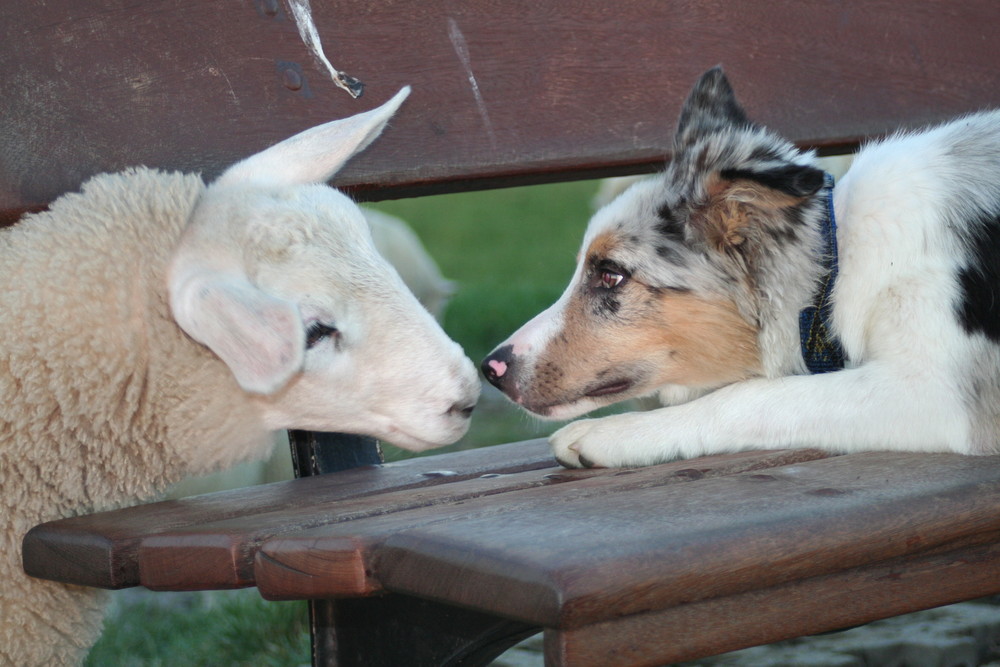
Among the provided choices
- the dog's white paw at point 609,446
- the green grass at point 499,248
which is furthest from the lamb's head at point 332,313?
the green grass at point 499,248

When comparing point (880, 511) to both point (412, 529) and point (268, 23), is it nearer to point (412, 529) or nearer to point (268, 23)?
point (412, 529)

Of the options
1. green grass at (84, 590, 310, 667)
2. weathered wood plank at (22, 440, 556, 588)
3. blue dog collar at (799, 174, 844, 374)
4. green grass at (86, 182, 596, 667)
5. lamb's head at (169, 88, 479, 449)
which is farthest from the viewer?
green grass at (86, 182, 596, 667)

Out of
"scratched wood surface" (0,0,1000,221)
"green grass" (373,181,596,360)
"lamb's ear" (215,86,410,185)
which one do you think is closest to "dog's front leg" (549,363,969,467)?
"lamb's ear" (215,86,410,185)

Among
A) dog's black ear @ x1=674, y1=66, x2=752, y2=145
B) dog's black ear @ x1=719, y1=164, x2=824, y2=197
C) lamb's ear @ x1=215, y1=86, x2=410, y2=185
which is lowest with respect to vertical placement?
dog's black ear @ x1=719, y1=164, x2=824, y2=197

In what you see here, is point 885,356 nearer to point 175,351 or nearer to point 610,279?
point 610,279

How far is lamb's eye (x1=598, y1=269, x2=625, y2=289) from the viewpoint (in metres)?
3.04

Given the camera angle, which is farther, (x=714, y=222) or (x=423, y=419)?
(x=714, y=222)

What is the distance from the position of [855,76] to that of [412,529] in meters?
2.47

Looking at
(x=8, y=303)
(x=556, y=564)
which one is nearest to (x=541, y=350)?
(x=8, y=303)

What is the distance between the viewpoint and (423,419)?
2502 mm

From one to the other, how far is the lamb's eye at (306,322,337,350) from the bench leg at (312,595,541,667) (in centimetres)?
58

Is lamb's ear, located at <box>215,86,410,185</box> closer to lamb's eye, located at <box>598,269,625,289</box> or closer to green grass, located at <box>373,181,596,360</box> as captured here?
lamb's eye, located at <box>598,269,625,289</box>

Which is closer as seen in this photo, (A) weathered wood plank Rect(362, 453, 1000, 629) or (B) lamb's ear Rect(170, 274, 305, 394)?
(A) weathered wood plank Rect(362, 453, 1000, 629)

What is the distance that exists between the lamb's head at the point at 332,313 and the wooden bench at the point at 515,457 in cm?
17
